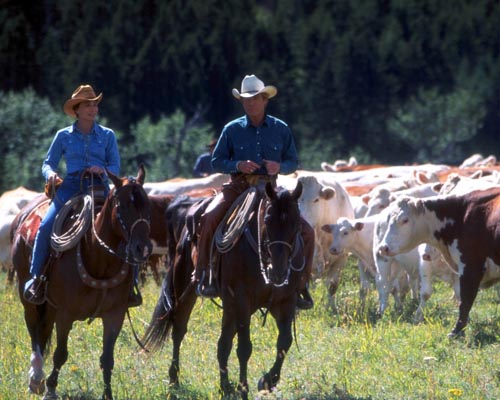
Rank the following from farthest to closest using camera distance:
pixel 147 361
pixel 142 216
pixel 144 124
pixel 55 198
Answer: pixel 144 124, pixel 147 361, pixel 55 198, pixel 142 216

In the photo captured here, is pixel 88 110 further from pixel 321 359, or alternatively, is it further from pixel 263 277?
pixel 321 359

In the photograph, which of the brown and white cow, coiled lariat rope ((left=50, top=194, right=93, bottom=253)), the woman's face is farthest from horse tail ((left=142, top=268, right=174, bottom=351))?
the brown and white cow

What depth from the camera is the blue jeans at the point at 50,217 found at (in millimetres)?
8586

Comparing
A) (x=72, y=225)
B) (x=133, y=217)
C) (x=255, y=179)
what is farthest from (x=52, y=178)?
(x=255, y=179)

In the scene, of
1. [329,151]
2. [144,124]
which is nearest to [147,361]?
[144,124]

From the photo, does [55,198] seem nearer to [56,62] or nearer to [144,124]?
[144,124]

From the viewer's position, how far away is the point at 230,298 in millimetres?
8391

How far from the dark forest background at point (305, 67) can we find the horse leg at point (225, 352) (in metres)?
24.8

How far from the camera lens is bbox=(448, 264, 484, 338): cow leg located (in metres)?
10.8

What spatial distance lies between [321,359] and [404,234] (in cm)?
252

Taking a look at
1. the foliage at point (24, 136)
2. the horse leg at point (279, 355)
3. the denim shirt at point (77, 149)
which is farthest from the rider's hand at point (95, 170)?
the foliage at point (24, 136)

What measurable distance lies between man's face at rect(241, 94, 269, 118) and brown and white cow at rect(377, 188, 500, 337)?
305 cm

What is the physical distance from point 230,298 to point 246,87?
1609 millimetres

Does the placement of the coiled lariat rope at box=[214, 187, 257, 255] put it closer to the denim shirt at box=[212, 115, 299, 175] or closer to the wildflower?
the denim shirt at box=[212, 115, 299, 175]
